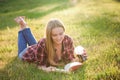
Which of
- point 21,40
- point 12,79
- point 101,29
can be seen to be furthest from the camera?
point 101,29

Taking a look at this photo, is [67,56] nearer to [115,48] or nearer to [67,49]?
[67,49]

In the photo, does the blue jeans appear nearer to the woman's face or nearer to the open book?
the woman's face

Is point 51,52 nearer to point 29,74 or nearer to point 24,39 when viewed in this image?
point 29,74

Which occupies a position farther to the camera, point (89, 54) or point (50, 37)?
point (89, 54)

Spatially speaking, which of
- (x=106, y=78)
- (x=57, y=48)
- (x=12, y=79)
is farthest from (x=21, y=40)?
(x=106, y=78)

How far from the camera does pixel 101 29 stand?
11.1 metres

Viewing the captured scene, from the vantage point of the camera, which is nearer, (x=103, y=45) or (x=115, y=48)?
(x=115, y=48)

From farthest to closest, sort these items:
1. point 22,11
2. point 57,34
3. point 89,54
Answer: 1. point 22,11
2. point 89,54
3. point 57,34

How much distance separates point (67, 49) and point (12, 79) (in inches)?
64.2

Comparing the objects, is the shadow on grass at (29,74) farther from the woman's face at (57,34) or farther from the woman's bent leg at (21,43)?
the woman's bent leg at (21,43)

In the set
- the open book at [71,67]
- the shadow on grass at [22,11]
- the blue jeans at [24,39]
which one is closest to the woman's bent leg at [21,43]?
the blue jeans at [24,39]

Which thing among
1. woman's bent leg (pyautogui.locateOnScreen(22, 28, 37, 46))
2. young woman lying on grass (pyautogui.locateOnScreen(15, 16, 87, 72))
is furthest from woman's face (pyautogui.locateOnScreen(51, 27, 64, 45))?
woman's bent leg (pyautogui.locateOnScreen(22, 28, 37, 46))

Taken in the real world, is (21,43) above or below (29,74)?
→ above

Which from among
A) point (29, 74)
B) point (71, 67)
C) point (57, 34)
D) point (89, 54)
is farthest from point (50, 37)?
point (89, 54)
